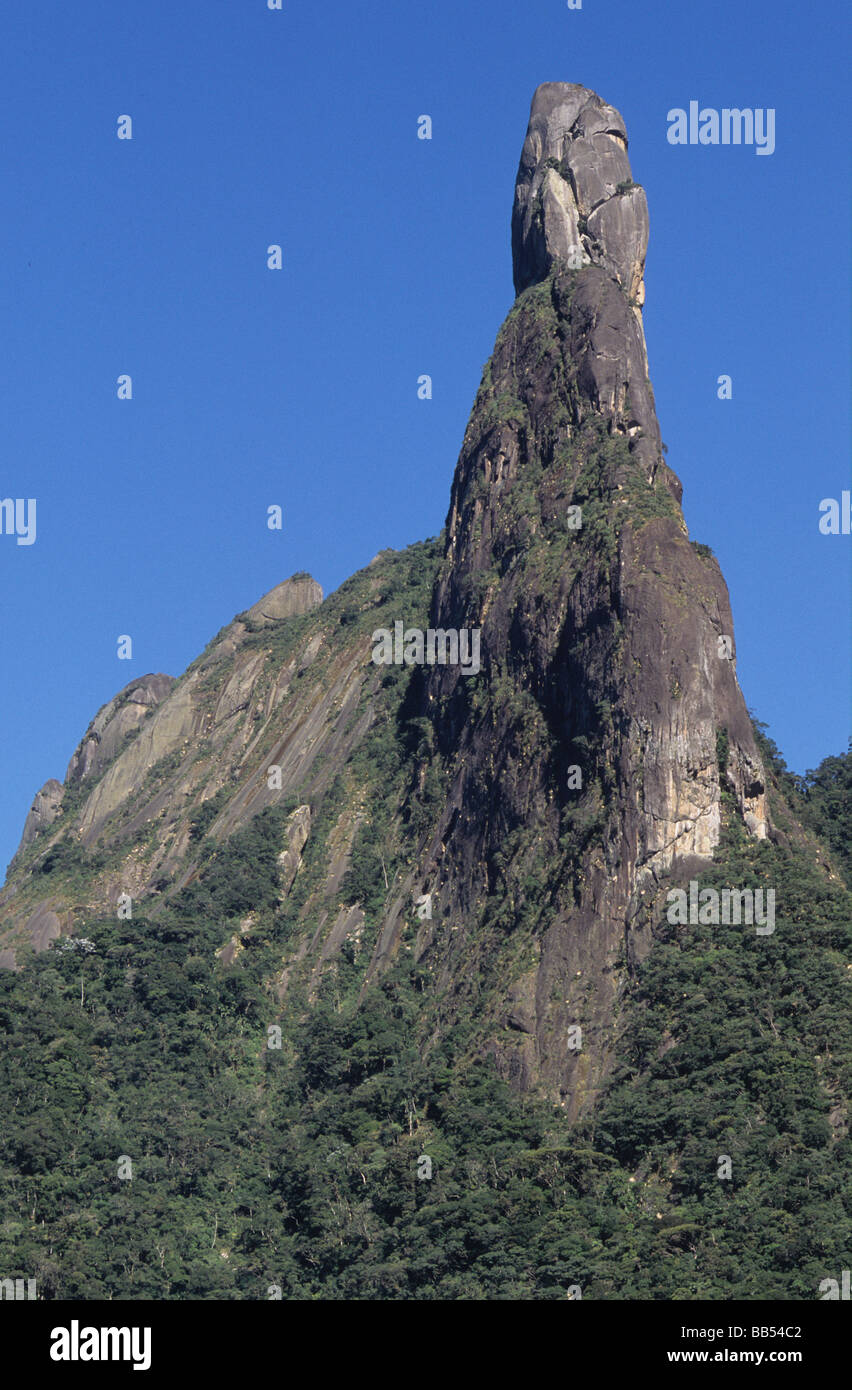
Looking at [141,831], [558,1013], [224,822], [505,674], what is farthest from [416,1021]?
[141,831]

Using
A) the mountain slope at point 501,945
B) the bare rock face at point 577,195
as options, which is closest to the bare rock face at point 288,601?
the mountain slope at point 501,945

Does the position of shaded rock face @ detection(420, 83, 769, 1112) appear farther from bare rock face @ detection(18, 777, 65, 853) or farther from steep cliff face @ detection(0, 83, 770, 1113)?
bare rock face @ detection(18, 777, 65, 853)

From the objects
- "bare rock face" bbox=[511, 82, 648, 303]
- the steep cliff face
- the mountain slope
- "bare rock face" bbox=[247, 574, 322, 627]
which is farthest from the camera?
"bare rock face" bbox=[247, 574, 322, 627]

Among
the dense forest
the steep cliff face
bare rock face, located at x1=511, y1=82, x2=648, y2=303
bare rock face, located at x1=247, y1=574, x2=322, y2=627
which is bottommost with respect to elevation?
the dense forest

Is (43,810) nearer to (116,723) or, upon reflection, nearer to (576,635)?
(116,723)

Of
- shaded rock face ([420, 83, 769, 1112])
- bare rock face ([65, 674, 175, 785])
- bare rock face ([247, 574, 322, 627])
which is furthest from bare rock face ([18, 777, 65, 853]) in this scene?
shaded rock face ([420, 83, 769, 1112])
